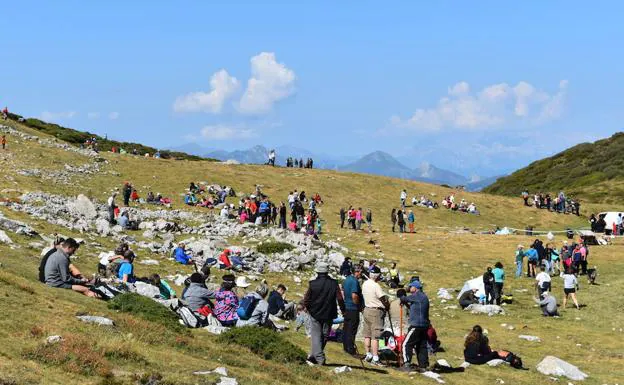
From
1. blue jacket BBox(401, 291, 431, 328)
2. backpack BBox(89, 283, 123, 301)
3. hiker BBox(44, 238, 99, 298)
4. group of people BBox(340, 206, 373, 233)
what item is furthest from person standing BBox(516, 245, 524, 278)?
hiker BBox(44, 238, 99, 298)

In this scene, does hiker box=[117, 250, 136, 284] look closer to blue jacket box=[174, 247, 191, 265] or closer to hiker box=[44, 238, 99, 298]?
hiker box=[44, 238, 99, 298]

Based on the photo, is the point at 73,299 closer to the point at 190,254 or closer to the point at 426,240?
the point at 190,254

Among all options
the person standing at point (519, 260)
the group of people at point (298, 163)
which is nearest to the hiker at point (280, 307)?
the person standing at point (519, 260)

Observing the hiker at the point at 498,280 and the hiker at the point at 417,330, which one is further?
the hiker at the point at 498,280

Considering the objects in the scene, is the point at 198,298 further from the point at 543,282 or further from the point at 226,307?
the point at 543,282

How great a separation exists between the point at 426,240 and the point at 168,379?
131 ft

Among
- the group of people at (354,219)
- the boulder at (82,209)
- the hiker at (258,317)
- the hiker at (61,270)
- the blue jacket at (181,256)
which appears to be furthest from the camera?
the group of people at (354,219)

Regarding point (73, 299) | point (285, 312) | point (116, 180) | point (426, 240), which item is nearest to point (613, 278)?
point (426, 240)

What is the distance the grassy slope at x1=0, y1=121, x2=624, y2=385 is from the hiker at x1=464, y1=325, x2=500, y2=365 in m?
0.52

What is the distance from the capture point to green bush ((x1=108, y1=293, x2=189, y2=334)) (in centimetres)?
1561

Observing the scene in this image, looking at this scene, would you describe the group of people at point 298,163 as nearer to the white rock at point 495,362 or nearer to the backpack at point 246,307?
the backpack at point 246,307

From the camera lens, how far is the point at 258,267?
32188 mm

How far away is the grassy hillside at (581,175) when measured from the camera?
100 m

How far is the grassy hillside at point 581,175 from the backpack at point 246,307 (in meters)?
→ 85.9
